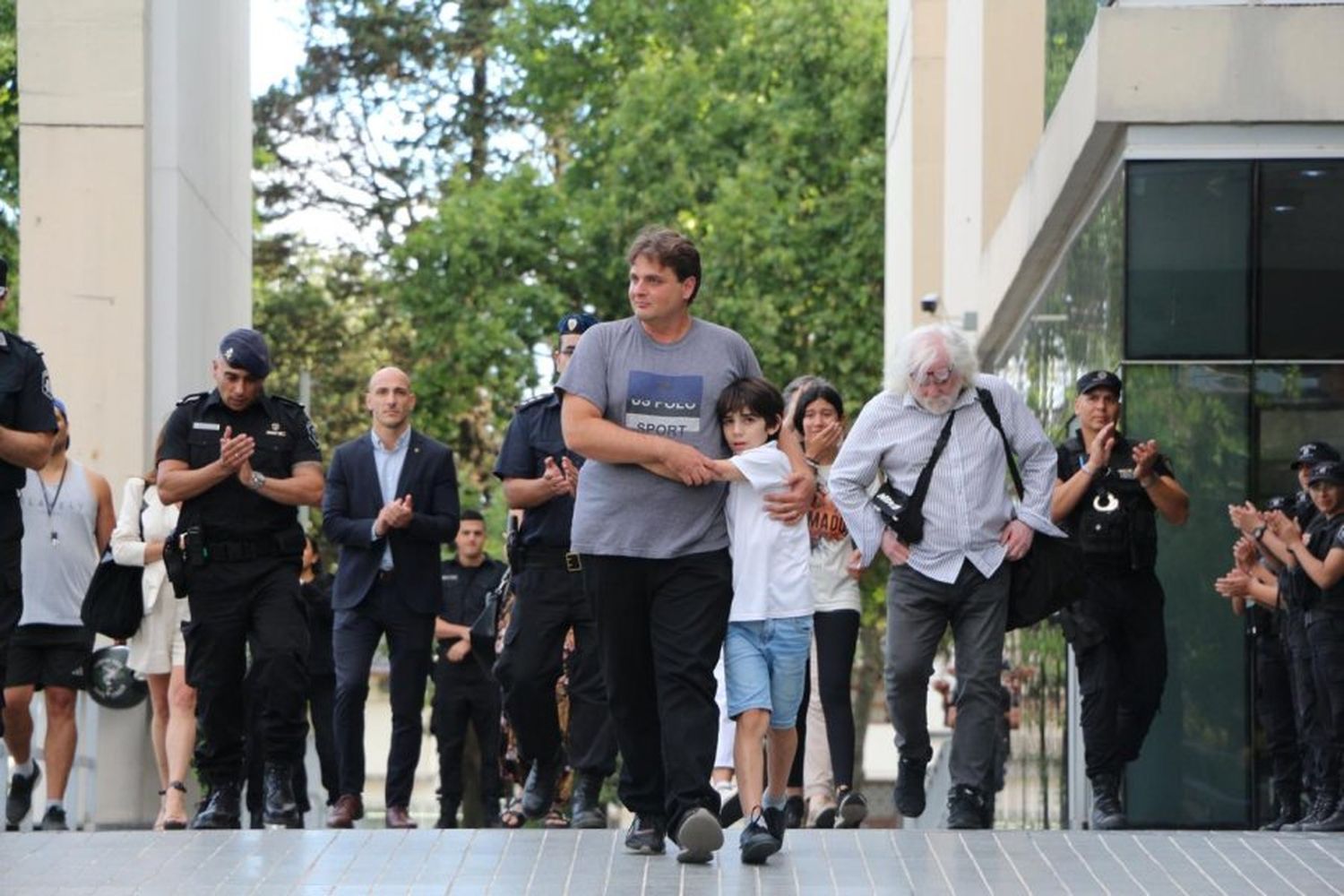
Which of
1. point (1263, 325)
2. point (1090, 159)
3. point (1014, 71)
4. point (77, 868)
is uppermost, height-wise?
point (1014, 71)

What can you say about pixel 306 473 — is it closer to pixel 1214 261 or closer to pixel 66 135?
pixel 1214 261

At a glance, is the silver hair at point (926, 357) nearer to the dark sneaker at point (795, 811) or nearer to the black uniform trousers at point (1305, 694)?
the dark sneaker at point (795, 811)

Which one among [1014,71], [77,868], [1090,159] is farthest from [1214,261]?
[1014,71]

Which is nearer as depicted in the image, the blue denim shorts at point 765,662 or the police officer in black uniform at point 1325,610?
the blue denim shorts at point 765,662

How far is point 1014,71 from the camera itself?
2411 cm

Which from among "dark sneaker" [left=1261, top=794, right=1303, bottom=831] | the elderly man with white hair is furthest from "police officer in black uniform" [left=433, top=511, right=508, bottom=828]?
the elderly man with white hair

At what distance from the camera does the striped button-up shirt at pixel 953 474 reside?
10820mm

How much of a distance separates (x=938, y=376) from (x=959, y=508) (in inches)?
20.7

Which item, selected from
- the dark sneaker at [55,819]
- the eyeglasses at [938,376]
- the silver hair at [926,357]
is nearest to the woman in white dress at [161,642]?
the dark sneaker at [55,819]

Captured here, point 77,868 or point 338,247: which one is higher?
point 338,247

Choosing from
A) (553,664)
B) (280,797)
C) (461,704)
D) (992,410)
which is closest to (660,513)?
(992,410)

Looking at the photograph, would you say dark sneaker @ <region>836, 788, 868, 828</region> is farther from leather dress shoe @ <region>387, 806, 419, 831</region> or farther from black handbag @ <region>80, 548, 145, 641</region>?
black handbag @ <region>80, 548, 145, 641</region>

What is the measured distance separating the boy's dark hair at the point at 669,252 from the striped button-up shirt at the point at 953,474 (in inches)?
69.3

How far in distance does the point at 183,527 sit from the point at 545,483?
1.52 m
